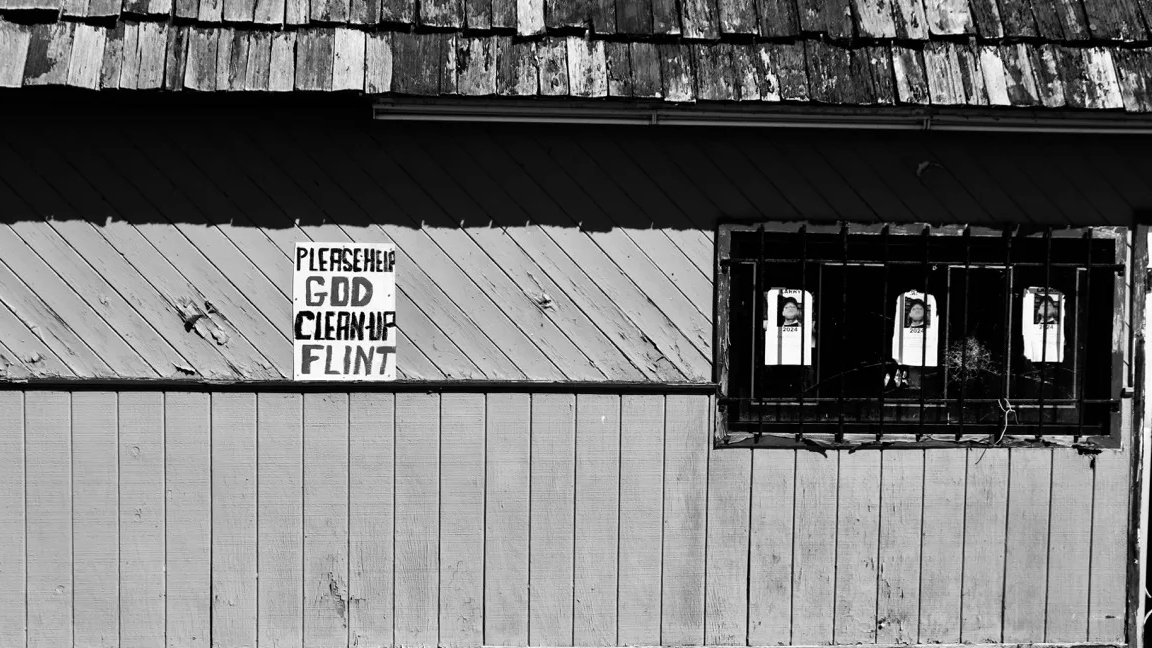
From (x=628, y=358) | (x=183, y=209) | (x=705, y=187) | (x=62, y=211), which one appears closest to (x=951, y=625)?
(x=628, y=358)

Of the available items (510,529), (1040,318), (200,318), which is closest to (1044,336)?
(1040,318)

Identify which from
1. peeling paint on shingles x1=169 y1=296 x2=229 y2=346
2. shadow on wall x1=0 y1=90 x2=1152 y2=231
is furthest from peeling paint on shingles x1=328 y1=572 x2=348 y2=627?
shadow on wall x1=0 y1=90 x2=1152 y2=231

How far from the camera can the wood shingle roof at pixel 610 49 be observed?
4.12 metres

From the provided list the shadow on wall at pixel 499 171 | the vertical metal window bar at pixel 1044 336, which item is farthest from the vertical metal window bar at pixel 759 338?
the vertical metal window bar at pixel 1044 336

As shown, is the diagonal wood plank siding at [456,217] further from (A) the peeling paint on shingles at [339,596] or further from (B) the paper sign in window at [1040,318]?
(A) the peeling paint on shingles at [339,596]

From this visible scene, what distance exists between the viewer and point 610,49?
4.30m

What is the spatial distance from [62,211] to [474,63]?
6.41 ft

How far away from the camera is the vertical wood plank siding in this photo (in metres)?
4.50

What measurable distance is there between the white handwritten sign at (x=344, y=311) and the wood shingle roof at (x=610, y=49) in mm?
781

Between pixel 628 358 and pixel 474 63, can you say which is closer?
pixel 474 63

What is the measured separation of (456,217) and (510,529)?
57.0 inches

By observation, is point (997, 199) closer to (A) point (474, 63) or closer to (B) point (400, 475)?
(A) point (474, 63)

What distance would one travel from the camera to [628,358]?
181 inches

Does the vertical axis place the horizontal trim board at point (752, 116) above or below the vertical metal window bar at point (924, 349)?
above
